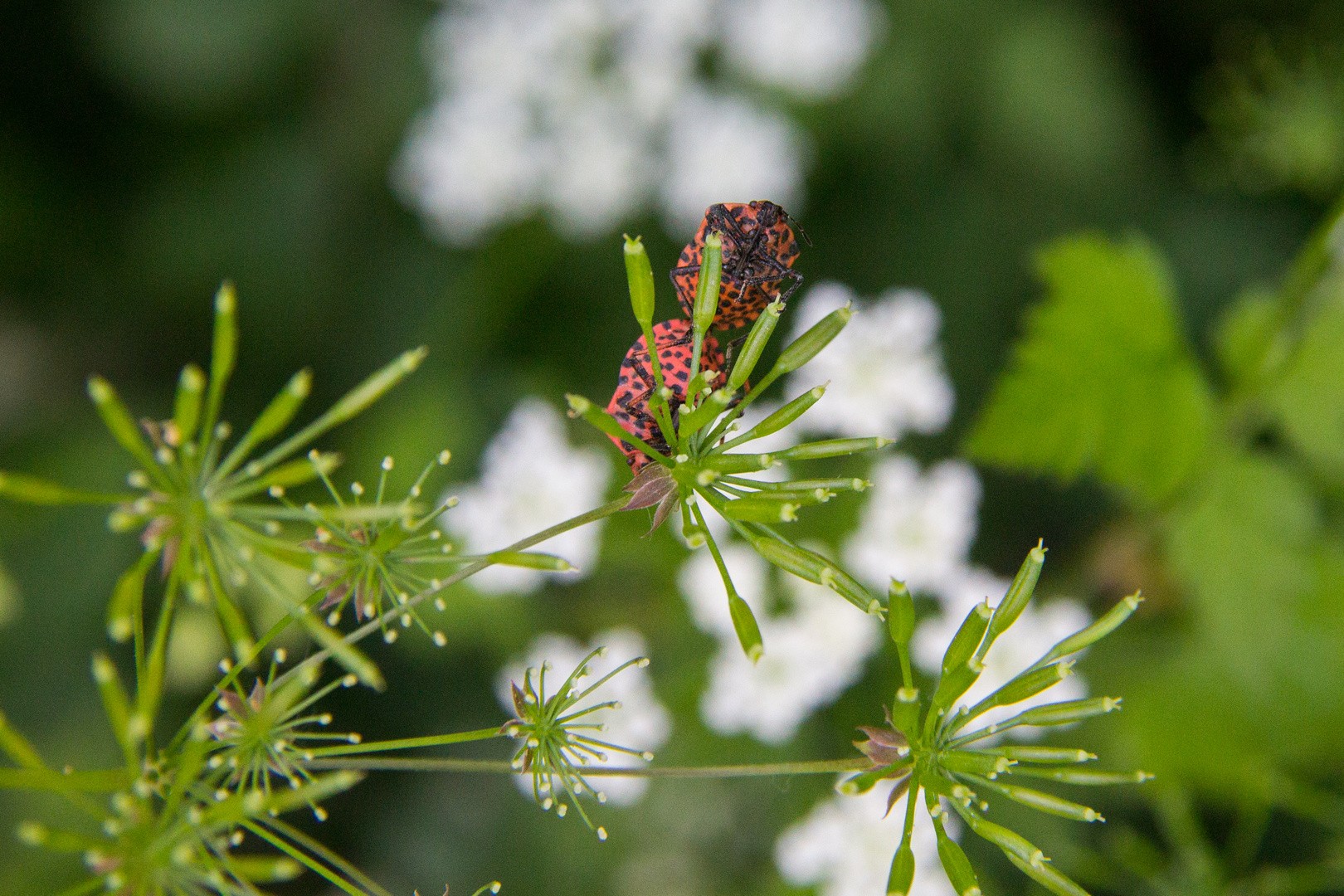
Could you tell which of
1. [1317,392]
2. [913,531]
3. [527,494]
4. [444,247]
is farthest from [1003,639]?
[444,247]

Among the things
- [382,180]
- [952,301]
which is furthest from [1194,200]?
[382,180]

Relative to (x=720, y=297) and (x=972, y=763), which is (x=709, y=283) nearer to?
(x=720, y=297)

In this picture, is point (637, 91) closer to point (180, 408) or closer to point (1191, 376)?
point (1191, 376)

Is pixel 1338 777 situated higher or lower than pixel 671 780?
lower

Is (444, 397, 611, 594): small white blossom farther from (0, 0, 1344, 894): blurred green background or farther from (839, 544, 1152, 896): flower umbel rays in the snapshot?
(839, 544, 1152, 896): flower umbel rays

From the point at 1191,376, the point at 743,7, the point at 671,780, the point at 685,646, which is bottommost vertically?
the point at 671,780

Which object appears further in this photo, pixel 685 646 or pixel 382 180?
pixel 382 180
